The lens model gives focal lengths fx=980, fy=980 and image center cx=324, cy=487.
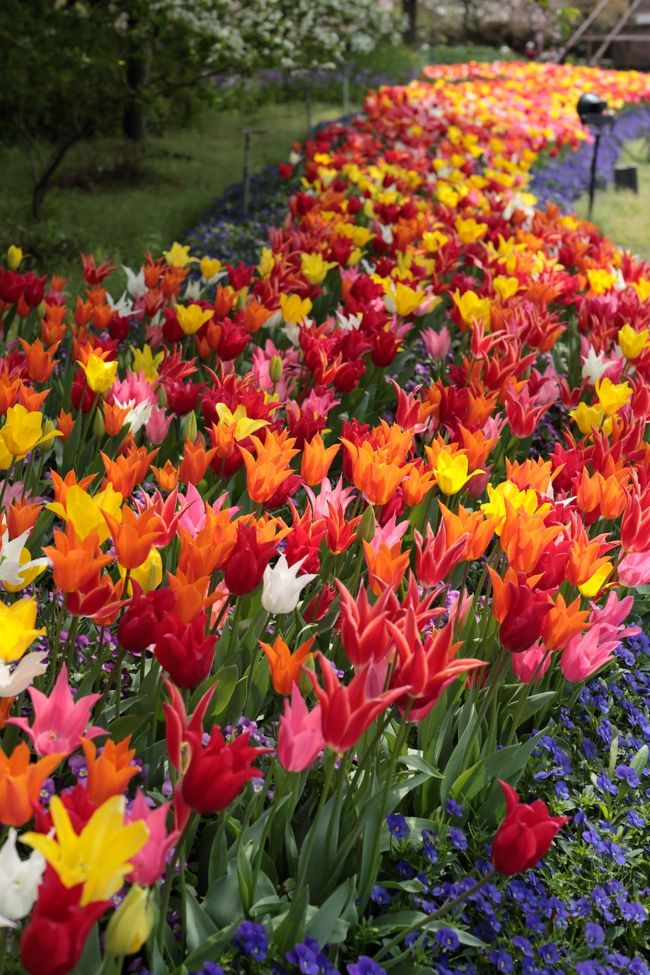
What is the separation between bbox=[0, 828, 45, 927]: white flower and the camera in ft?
4.12

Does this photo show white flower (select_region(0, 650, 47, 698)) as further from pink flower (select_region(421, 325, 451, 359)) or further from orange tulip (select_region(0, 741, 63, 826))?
pink flower (select_region(421, 325, 451, 359))

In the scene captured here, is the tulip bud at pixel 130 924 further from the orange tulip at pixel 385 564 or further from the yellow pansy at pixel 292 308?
the yellow pansy at pixel 292 308

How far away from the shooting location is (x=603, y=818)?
7.77 feet

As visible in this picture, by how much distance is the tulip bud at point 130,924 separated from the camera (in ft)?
4.03

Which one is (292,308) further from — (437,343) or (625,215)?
(625,215)

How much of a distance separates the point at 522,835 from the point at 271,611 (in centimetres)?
75

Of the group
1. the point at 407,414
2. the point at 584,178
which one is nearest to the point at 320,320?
the point at 407,414

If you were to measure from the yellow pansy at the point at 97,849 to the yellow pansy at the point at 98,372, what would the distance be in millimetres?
1842

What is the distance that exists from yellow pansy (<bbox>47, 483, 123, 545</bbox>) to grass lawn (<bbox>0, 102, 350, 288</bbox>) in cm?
503

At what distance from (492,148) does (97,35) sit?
4001 millimetres

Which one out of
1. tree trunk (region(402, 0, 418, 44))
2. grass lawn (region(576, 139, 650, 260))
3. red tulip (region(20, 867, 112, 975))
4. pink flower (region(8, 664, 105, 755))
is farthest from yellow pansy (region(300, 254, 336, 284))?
tree trunk (region(402, 0, 418, 44))

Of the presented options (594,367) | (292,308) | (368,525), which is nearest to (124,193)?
(292,308)

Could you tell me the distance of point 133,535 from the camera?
185 cm

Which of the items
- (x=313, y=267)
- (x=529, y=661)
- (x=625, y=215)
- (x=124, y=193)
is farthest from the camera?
(x=625, y=215)
